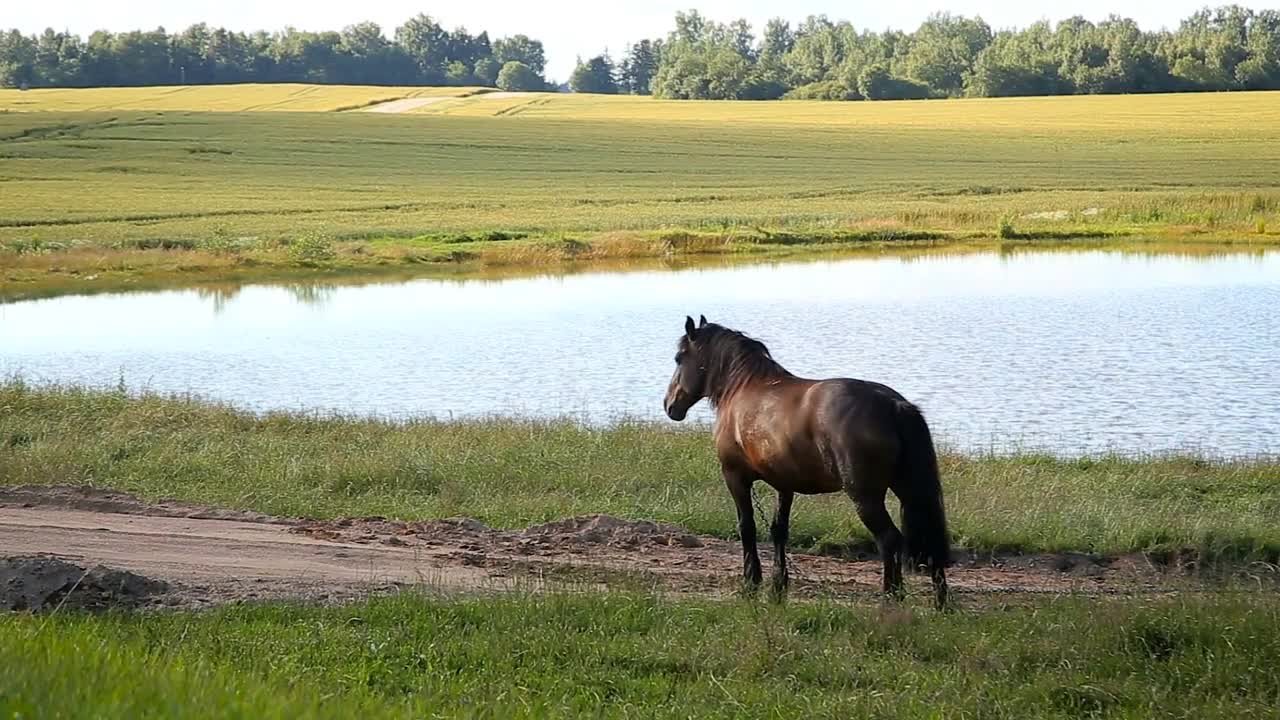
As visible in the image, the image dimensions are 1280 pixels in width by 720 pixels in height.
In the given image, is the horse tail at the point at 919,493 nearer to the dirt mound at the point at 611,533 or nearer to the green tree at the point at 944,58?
the dirt mound at the point at 611,533

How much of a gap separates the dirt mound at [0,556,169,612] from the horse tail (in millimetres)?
4520

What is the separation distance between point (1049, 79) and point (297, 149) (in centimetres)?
8095

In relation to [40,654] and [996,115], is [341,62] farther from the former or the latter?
[40,654]

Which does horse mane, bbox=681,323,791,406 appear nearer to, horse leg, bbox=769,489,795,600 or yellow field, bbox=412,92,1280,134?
horse leg, bbox=769,489,795,600

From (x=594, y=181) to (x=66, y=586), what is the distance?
216 feet

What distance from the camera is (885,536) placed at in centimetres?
948

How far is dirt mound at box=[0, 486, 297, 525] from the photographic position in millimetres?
12781

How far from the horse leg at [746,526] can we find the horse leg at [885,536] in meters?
0.87

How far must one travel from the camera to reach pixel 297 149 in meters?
83.6

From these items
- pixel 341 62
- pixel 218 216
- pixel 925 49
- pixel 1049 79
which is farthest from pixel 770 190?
pixel 341 62

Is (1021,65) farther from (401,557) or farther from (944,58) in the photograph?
(401,557)

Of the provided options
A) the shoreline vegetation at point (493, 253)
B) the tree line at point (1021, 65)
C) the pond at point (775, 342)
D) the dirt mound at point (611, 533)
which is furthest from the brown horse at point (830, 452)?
the tree line at point (1021, 65)

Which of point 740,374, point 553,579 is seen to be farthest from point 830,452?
point 553,579

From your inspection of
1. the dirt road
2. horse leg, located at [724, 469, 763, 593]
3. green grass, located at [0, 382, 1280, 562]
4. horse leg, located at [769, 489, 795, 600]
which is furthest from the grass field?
horse leg, located at [769, 489, 795, 600]
